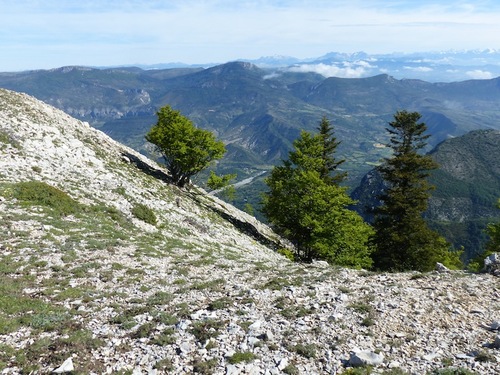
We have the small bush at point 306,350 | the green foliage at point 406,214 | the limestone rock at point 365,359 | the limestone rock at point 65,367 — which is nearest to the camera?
the limestone rock at point 65,367

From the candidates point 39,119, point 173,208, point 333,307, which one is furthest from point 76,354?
point 39,119

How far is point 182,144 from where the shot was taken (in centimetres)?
4628

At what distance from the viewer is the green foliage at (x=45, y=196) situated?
25500 millimetres

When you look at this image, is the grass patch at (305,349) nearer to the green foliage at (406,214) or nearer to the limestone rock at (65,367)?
the limestone rock at (65,367)

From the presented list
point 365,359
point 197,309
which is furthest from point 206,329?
point 365,359

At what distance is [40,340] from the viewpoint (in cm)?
1108

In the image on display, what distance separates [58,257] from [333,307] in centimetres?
1462

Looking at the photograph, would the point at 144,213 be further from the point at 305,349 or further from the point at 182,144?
the point at 305,349

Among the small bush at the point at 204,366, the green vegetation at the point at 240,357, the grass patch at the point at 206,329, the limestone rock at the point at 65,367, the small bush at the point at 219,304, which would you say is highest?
the limestone rock at the point at 65,367

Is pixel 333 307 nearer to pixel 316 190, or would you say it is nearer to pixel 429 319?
pixel 429 319

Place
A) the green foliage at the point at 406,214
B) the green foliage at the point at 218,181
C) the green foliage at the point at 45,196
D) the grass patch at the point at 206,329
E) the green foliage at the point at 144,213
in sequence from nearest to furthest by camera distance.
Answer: the grass patch at the point at 206,329 < the green foliage at the point at 45,196 < the green foliage at the point at 144,213 < the green foliage at the point at 406,214 < the green foliage at the point at 218,181

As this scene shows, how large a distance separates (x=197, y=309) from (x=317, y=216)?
2121 centimetres

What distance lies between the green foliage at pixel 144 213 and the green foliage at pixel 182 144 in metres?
15.8

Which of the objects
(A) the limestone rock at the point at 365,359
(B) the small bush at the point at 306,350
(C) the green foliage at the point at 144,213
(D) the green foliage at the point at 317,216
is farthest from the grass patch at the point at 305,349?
(C) the green foliage at the point at 144,213
